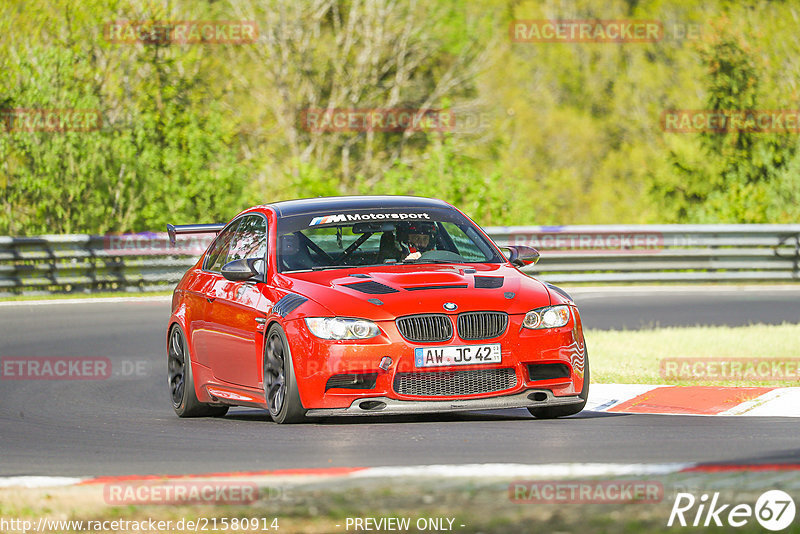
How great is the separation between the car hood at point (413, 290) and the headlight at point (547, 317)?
0.05 metres

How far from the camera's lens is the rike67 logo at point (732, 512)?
5.26 metres

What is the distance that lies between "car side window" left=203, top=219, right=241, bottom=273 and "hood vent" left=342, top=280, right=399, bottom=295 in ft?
6.65

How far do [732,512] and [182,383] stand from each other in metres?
5.81

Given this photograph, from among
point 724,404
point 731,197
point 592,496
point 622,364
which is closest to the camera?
point 592,496

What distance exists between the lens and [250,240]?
10227 mm

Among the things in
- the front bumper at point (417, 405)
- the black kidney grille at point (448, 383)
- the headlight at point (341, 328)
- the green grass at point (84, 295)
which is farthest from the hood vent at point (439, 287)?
the green grass at point (84, 295)

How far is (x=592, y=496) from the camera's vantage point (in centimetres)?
566

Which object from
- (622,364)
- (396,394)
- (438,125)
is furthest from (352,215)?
(438,125)

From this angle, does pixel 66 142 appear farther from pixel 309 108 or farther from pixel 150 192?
pixel 309 108

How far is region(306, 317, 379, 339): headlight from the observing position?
8.40 metres

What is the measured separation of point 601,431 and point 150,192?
57.5ft

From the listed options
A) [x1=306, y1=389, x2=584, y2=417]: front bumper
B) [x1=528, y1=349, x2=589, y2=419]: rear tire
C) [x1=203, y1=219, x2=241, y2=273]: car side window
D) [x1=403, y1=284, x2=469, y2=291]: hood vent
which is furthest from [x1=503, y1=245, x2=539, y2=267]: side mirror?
[x1=203, y1=219, x2=241, y2=273]: car side window

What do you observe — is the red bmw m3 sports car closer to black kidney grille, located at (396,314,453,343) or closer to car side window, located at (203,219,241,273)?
black kidney grille, located at (396,314,453,343)

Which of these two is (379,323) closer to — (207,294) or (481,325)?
(481,325)
